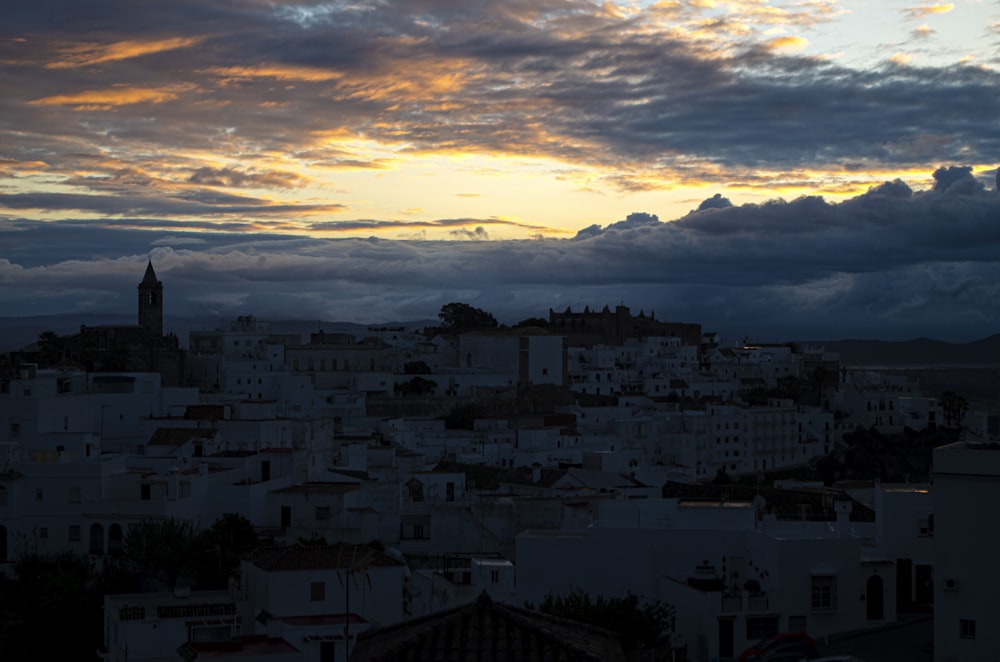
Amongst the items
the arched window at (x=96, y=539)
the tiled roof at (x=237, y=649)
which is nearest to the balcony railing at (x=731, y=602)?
the tiled roof at (x=237, y=649)

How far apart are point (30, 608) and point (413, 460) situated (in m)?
17.2

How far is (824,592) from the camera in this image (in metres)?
20.5

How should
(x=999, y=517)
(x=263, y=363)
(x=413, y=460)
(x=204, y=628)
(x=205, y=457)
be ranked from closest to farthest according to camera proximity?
(x=999, y=517)
(x=204, y=628)
(x=205, y=457)
(x=413, y=460)
(x=263, y=363)

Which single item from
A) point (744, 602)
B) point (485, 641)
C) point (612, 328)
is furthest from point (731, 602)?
point (612, 328)

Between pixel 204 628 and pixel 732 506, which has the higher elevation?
pixel 732 506

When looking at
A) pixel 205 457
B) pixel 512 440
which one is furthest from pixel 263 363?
pixel 205 457

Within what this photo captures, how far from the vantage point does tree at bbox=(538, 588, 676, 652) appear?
1800 cm

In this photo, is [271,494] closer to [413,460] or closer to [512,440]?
[413,460]

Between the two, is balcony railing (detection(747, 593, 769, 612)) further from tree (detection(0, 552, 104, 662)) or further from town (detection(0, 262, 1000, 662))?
tree (detection(0, 552, 104, 662))

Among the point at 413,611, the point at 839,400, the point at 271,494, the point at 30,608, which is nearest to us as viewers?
the point at 413,611

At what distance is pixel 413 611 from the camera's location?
22.7m

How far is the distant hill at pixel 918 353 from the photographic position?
16612 centimetres

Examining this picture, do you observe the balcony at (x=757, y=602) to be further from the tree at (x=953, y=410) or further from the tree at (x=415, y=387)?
the tree at (x=953, y=410)

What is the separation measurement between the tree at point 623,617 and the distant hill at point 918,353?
151 meters
